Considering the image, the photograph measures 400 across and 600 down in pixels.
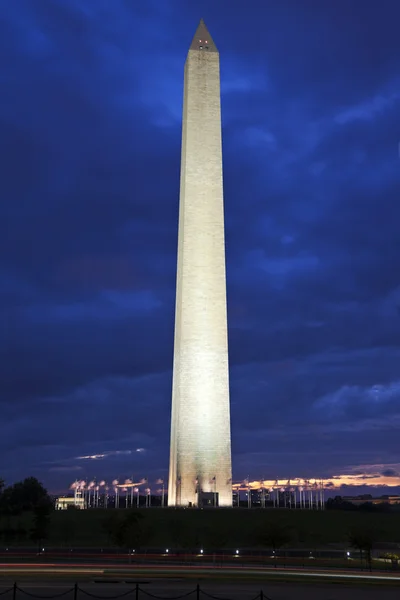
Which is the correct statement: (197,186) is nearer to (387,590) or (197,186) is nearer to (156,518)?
(156,518)

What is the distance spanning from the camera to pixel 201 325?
48906mm

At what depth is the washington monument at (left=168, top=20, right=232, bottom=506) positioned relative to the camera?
1885 inches

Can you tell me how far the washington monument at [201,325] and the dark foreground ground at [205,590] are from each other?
26.4m

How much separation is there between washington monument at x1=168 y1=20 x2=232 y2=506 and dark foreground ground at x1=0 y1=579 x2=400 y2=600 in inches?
1041

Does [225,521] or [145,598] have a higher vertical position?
[225,521]

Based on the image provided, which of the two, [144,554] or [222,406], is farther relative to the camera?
[222,406]

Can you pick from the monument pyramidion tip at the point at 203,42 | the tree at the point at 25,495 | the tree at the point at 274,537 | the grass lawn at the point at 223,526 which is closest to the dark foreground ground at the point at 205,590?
the tree at the point at 274,537

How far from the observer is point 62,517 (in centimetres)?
4297

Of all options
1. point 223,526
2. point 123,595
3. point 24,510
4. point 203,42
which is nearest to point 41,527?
→ point 223,526

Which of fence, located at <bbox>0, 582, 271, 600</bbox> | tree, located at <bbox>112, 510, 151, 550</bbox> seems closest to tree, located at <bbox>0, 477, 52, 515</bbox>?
tree, located at <bbox>112, 510, 151, 550</bbox>

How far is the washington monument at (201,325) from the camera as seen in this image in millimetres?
47875

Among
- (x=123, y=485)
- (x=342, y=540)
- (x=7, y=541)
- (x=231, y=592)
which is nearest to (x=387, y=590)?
(x=231, y=592)

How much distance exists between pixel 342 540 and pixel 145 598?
21.6 meters

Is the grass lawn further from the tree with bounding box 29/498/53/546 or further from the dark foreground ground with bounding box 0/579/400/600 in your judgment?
the dark foreground ground with bounding box 0/579/400/600
